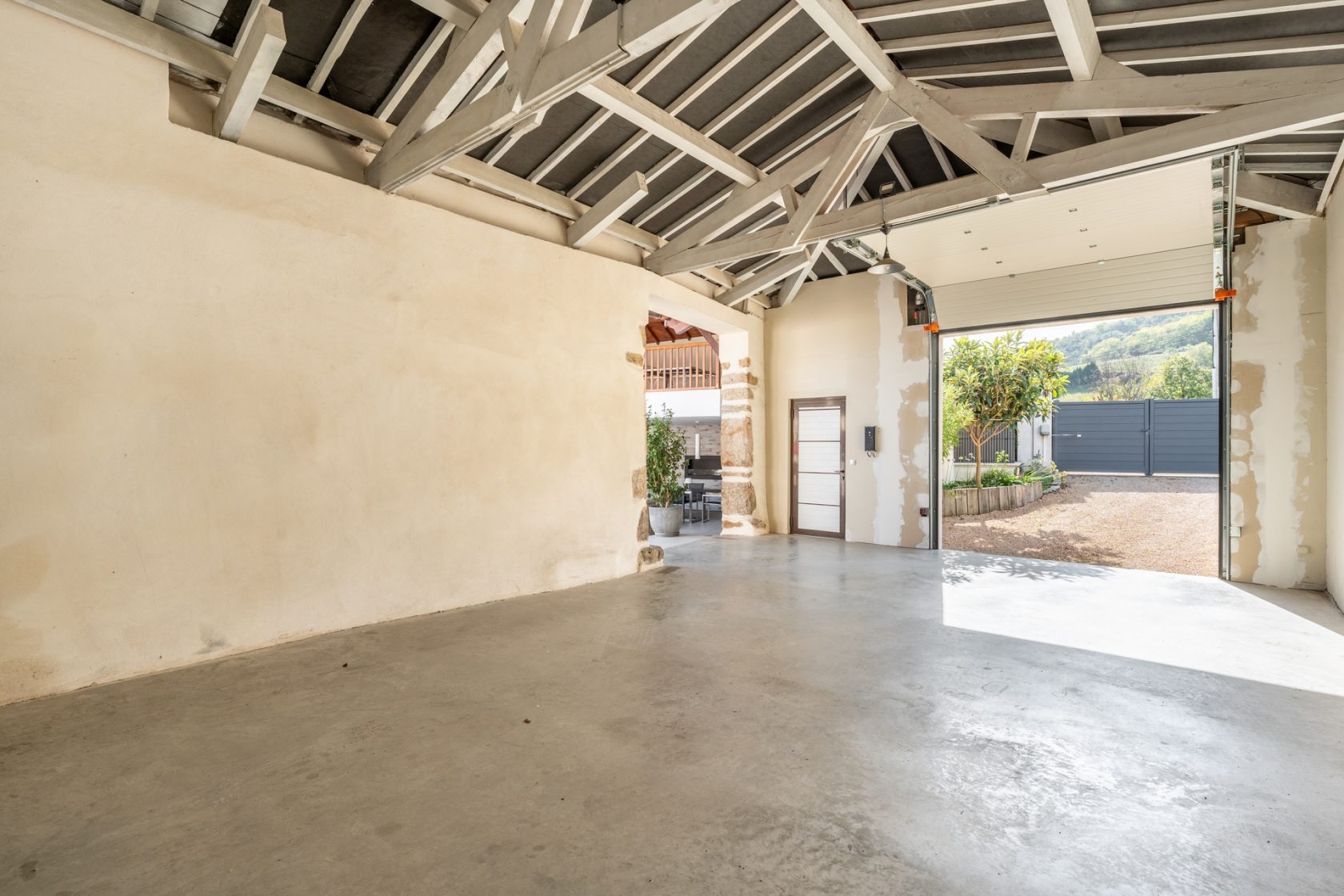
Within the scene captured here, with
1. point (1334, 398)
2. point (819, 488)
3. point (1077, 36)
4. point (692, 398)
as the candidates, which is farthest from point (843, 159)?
point (692, 398)

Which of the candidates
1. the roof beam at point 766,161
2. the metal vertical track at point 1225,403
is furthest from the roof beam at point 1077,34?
the metal vertical track at point 1225,403


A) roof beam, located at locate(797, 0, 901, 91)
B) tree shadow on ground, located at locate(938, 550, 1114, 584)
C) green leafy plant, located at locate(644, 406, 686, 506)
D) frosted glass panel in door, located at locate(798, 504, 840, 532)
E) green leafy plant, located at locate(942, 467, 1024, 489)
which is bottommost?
tree shadow on ground, located at locate(938, 550, 1114, 584)

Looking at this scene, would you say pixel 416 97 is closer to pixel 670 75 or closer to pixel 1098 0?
pixel 670 75

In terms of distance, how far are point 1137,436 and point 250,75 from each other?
17.2 m

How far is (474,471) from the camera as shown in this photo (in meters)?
5.02

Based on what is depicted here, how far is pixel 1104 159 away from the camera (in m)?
4.21

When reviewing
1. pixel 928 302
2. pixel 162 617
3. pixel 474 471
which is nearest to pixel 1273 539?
pixel 928 302

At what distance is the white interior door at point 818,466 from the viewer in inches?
342

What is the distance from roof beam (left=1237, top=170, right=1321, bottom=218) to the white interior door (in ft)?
14.8

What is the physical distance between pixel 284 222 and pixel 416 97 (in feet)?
4.39

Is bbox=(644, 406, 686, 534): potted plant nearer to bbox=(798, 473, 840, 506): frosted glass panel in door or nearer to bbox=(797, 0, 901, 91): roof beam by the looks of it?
bbox=(798, 473, 840, 506): frosted glass panel in door

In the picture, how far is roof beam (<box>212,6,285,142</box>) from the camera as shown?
3.18 meters

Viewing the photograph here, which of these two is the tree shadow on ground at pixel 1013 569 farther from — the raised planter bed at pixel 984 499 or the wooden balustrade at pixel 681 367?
the wooden balustrade at pixel 681 367

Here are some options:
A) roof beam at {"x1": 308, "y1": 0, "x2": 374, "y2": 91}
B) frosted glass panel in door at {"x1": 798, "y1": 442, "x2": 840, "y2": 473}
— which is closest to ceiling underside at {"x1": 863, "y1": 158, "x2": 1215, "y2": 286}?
frosted glass panel in door at {"x1": 798, "y1": 442, "x2": 840, "y2": 473}
